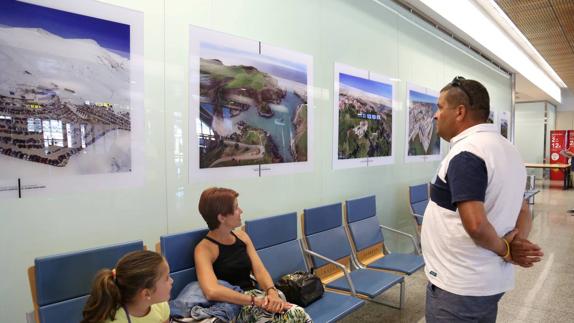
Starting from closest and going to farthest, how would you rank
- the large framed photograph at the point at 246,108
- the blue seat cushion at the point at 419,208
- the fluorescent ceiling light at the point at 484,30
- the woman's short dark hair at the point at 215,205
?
the woman's short dark hair at the point at 215,205 → the large framed photograph at the point at 246,108 → the blue seat cushion at the point at 419,208 → the fluorescent ceiling light at the point at 484,30

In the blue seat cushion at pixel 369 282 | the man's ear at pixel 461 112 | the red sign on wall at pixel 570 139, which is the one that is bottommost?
the blue seat cushion at pixel 369 282

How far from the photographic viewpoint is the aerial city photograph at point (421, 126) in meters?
5.52

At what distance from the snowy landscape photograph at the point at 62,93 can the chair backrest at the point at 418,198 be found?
357 centimetres

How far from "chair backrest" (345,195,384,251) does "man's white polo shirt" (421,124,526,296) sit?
2065 mm

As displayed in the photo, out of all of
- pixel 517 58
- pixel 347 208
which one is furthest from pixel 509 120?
pixel 347 208

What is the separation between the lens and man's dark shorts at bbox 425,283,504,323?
1.60m

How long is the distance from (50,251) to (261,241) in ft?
4.38

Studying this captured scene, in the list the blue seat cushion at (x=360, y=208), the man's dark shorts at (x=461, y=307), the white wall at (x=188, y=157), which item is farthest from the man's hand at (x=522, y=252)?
the blue seat cushion at (x=360, y=208)

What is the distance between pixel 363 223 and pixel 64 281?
9.04 ft

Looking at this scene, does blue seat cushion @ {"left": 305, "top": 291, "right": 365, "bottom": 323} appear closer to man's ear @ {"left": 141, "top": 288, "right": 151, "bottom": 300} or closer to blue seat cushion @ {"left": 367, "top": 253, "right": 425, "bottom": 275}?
blue seat cushion @ {"left": 367, "top": 253, "right": 425, "bottom": 275}

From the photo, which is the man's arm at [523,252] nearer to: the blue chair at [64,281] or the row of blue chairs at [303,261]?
the row of blue chairs at [303,261]

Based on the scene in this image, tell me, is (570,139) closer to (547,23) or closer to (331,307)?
(547,23)

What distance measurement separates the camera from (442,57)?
632cm

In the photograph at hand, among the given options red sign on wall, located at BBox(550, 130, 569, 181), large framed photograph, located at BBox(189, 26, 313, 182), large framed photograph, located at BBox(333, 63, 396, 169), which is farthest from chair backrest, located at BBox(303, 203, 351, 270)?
red sign on wall, located at BBox(550, 130, 569, 181)
